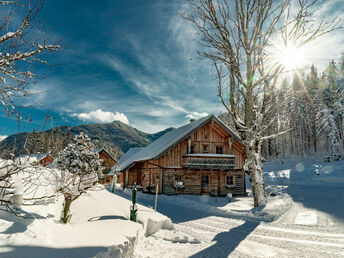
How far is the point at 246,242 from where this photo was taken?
25.1 ft

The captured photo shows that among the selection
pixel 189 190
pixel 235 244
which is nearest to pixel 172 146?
pixel 189 190

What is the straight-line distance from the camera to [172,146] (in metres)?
21.5

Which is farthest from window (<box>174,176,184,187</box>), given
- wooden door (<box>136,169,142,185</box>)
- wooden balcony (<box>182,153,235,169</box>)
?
wooden door (<box>136,169,142,185</box>)

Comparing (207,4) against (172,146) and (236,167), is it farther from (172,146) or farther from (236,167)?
(236,167)

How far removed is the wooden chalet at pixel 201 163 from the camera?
21.5 meters

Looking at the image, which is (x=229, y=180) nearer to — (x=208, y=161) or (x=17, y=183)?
(x=208, y=161)

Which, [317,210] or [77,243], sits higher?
[77,243]

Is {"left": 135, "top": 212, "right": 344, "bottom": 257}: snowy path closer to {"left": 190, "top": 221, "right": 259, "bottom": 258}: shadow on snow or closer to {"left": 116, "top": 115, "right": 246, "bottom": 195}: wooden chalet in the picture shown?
{"left": 190, "top": 221, "right": 259, "bottom": 258}: shadow on snow

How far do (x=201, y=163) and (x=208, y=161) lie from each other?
0.73 meters

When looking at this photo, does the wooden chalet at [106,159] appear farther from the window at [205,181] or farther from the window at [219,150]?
the window at [219,150]

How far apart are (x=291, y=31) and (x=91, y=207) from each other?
14.8m

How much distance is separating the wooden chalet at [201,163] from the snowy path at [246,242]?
11.3 meters

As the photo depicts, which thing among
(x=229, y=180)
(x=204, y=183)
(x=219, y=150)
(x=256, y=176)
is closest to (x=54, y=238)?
(x=256, y=176)

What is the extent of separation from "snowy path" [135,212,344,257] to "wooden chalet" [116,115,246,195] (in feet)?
37.1
